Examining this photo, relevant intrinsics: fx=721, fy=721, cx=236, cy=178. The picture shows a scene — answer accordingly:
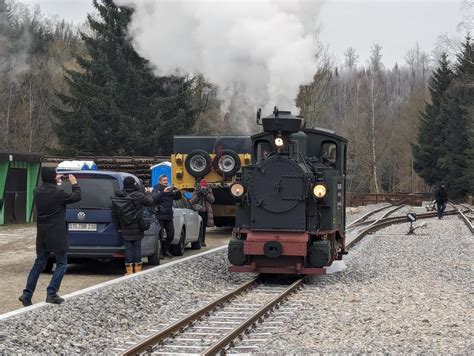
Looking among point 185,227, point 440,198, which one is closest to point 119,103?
point 440,198

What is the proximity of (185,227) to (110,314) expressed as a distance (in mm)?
7168

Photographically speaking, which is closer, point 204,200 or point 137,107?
point 204,200

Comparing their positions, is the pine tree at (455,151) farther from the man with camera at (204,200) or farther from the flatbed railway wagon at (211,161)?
the man with camera at (204,200)

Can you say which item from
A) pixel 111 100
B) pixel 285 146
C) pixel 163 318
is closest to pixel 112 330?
pixel 163 318

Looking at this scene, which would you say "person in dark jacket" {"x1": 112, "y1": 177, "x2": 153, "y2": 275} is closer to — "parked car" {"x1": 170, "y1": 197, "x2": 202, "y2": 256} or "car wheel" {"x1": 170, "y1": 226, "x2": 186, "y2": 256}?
"parked car" {"x1": 170, "y1": 197, "x2": 202, "y2": 256}

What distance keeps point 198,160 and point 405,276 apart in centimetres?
818

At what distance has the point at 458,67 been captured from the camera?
2450 inches

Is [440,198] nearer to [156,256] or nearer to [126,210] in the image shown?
[156,256]

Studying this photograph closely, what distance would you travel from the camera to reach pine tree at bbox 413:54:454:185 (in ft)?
206

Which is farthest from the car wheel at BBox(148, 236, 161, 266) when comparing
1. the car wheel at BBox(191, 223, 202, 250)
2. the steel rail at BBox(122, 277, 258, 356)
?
the car wheel at BBox(191, 223, 202, 250)

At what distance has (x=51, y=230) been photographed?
8609 millimetres

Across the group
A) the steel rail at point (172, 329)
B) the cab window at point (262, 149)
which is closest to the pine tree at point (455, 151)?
the cab window at point (262, 149)

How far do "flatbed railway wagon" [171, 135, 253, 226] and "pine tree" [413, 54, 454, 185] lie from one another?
42649 millimetres

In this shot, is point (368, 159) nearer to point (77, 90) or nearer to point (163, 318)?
point (77, 90)
